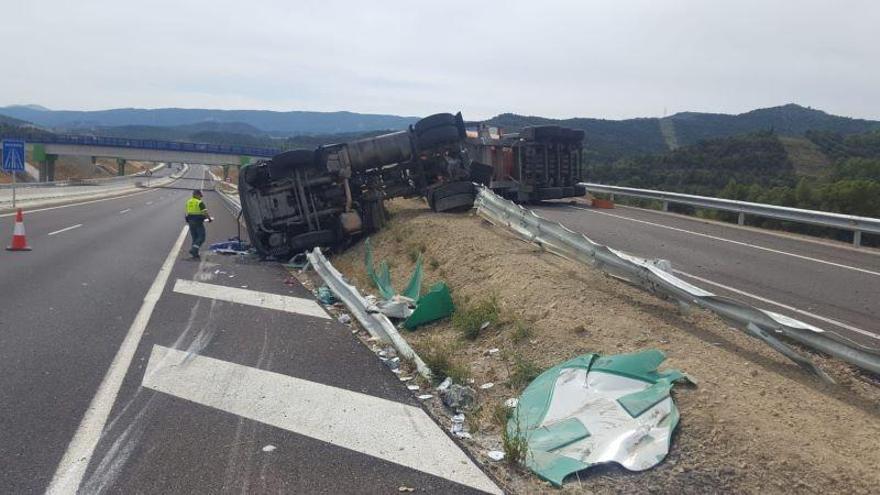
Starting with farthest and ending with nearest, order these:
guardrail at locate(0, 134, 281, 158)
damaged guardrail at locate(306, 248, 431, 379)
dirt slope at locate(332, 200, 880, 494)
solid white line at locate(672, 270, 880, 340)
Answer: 1. guardrail at locate(0, 134, 281, 158)
2. solid white line at locate(672, 270, 880, 340)
3. damaged guardrail at locate(306, 248, 431, 379)
4. dirt slope at locate(332, 200, 880, 494)

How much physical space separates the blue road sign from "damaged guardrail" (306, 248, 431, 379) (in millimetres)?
24279

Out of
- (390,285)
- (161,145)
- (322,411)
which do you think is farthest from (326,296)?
(161,145)

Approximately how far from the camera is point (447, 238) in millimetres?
13734

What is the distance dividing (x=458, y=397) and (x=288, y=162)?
10.8m

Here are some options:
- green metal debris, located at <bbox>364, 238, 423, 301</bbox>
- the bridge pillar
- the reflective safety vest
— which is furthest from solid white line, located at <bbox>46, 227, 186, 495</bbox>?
the bridge pillar

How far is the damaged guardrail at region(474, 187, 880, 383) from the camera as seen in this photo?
568 centimetres

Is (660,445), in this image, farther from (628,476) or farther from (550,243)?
(550,243)

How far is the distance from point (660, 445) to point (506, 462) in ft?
3.31

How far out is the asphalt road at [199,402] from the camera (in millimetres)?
4777

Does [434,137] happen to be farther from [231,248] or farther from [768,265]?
[768,265]

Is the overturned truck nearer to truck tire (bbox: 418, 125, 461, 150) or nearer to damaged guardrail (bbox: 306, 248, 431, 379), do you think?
truck tire (bbox: 418, 125, 461, 150)

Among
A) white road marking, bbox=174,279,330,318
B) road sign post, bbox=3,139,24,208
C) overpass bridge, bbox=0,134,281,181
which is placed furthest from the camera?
overpass bridge, bbox=0,134,281,181

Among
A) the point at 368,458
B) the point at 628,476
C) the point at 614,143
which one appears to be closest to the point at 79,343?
the point at 368,458

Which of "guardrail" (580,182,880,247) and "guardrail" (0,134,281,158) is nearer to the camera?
"guardrail" (580,182,880,247)
